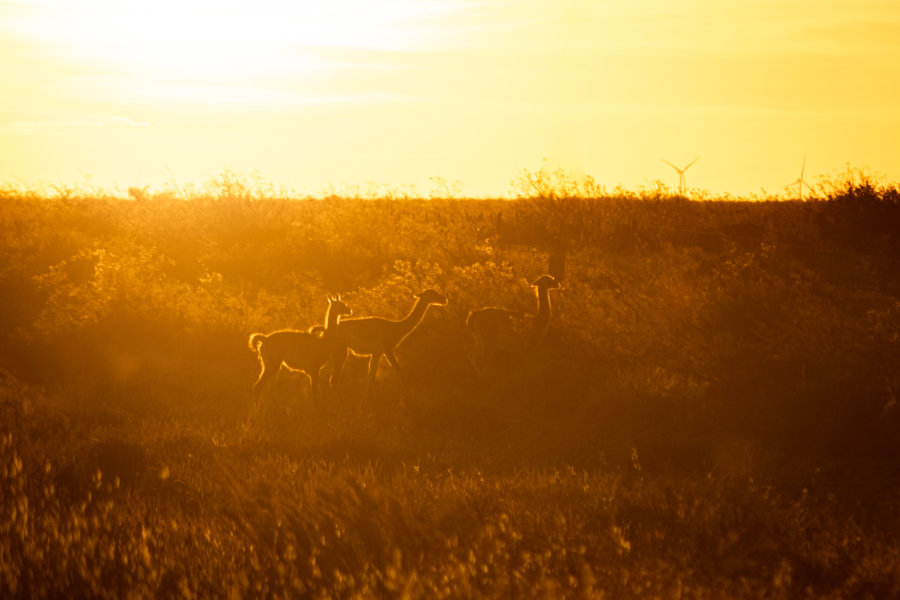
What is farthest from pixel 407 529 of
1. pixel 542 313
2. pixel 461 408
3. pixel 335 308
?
pixel 542 313

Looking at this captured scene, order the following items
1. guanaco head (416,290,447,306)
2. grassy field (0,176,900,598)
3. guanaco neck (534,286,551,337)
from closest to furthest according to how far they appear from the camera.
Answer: grassy field (0,176,900,598) → guanaco head (416,290,447,306) → guanaco neck (534,286,551,337)

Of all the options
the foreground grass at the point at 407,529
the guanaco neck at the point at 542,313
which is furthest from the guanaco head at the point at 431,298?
the foreground grass at the point at 407,529

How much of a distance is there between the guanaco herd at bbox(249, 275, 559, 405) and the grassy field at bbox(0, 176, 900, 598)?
374 mm

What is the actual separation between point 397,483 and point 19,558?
411 centimetres

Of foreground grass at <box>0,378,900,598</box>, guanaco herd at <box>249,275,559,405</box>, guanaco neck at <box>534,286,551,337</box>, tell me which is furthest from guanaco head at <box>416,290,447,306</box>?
foreground grass at <box>0,378,900,598</box>

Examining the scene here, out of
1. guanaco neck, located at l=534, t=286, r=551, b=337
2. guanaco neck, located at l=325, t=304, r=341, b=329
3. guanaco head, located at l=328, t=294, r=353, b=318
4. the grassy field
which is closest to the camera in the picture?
the grassy field

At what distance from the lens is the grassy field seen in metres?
7.91

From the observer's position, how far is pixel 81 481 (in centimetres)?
1077

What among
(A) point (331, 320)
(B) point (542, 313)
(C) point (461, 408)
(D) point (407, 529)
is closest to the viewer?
(D) point (407, 529)

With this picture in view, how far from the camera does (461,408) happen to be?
15.4 m

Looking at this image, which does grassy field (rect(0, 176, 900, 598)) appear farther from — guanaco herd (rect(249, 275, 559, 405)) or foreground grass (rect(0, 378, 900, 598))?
guanaco herd (rect(249, 275, 559, 405))

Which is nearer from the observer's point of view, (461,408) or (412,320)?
(461,408)

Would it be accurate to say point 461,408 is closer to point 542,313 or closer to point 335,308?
point 335,308

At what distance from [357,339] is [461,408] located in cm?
244
